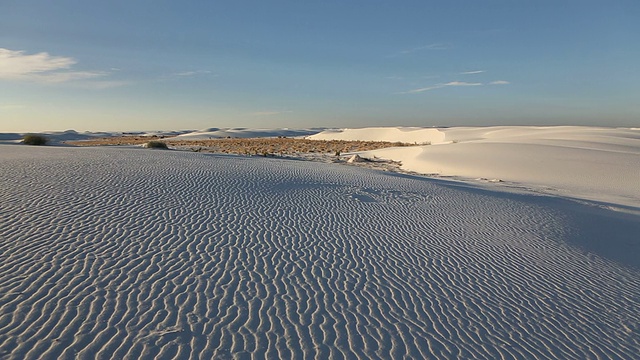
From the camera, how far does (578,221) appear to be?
11.5 meters

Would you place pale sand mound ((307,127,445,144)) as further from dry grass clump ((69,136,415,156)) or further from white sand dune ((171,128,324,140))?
white sand dune ((171,128,324,140))

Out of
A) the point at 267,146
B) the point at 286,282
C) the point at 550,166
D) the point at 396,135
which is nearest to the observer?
the point at 286,282

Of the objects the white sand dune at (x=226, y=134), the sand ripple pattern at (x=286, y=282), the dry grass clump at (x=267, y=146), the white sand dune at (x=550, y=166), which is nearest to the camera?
the sand ripple pattern at (x=286, y=282)

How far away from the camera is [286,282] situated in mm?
5828

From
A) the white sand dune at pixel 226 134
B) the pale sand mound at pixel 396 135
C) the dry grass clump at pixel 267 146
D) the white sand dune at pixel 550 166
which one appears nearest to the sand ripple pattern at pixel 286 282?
the white sand dune at pixel 550 166

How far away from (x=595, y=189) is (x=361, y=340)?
65.1 ft

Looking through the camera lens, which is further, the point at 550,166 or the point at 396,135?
the point at 396,135

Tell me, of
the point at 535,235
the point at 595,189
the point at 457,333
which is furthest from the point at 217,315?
the point at 595,189

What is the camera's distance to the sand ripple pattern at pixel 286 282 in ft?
14.1

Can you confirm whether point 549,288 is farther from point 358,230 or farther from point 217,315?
point 217,315

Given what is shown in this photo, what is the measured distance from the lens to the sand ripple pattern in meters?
4.29

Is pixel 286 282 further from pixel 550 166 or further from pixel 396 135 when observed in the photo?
pixel 396 135

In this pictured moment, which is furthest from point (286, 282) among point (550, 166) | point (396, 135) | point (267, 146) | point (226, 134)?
point (226, 134)

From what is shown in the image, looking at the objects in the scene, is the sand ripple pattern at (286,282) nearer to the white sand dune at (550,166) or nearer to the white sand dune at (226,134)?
the white sand dune at (550,166)
